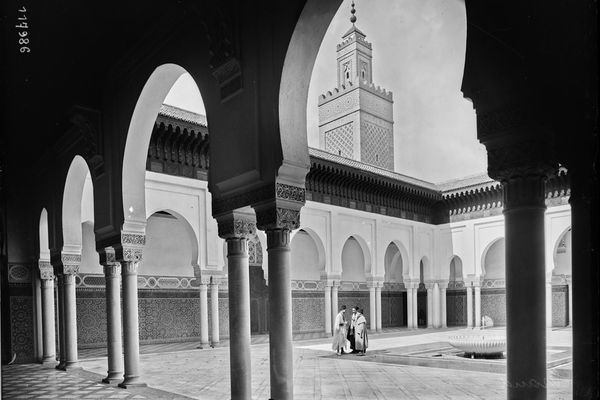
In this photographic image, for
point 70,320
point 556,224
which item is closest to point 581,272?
point 70,320

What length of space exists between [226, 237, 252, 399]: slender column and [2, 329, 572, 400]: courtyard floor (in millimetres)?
2036

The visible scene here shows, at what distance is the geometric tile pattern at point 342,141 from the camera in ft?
95.3

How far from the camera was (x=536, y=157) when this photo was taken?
2.39 m

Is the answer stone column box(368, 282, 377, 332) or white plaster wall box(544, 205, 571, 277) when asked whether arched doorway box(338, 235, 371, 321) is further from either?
white plaster wall box(544, 205, 571, 277)

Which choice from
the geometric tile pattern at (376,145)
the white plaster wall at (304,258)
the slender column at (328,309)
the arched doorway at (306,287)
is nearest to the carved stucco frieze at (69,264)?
the slender column at (328,309)

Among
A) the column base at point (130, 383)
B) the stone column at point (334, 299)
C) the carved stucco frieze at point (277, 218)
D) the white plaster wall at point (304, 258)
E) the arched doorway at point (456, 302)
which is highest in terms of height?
the carved stucco frieze at point (277, 218)

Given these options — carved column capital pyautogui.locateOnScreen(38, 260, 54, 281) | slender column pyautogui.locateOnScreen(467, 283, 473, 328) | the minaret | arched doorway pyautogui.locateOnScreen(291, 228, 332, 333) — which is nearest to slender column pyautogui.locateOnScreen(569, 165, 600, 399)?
→ carved column capital pyautogui.locateOnScreen(38, 260, 54, 281)

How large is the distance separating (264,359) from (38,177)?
5340 millimetres

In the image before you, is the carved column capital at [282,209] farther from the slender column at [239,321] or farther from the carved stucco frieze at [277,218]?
the slender column at [239,321]

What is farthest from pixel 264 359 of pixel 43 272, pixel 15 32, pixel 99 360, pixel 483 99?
pixel 483 99

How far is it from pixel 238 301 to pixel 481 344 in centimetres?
691

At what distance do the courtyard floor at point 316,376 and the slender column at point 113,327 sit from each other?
224mm

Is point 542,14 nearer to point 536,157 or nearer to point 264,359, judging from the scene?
point 536,157

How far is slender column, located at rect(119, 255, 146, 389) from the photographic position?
6.72 m
